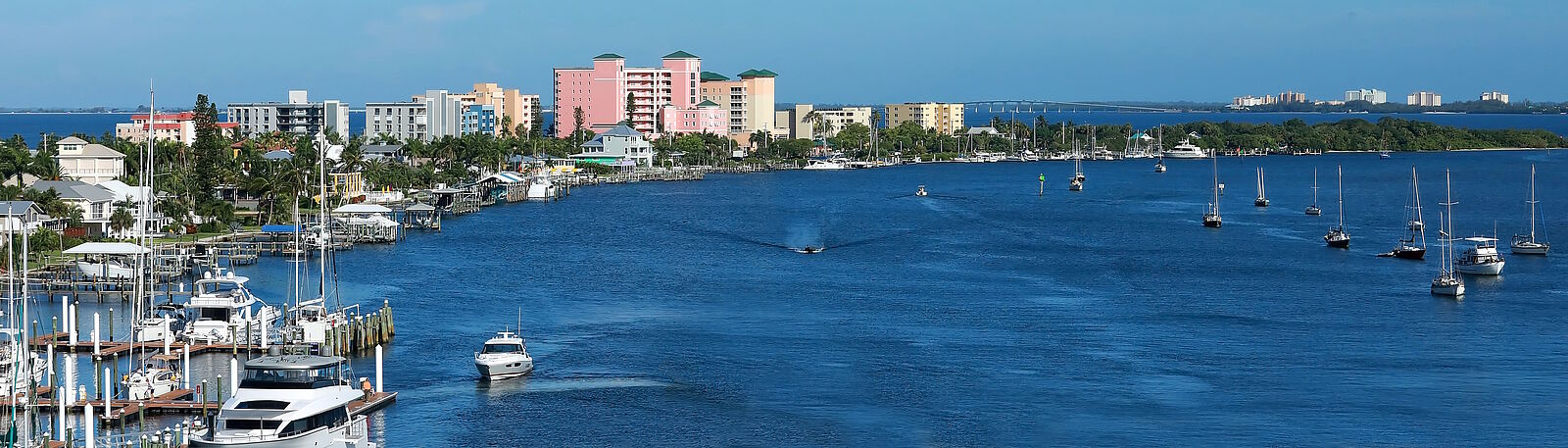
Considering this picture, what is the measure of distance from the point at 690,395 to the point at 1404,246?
33840mm

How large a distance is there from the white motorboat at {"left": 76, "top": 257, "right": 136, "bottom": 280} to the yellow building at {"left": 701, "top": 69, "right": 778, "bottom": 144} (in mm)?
107258

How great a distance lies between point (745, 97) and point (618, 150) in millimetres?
32238

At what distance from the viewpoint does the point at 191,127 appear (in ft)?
375

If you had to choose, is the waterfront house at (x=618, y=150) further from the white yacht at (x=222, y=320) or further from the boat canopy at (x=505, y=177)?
the white yacht at (x=222, y=320)

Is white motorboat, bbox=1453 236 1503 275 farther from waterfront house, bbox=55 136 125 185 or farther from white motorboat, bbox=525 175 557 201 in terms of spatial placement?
white motorboat, bbox=525 175 557 201

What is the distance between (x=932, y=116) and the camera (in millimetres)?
187500

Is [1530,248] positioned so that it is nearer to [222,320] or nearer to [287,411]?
[222,320]

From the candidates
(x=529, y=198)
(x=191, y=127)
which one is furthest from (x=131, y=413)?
(x=191, y=127)

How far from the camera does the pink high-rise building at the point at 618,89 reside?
15125 cm

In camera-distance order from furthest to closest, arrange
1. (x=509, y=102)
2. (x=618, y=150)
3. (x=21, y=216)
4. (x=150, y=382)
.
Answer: (x=509, y=102)
(x=618, y=150)
(x=21, y=216)
(x=150, y=382)

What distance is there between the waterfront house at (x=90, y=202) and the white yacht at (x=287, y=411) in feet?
107

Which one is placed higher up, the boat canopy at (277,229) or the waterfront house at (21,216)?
the waterfront house at (21,216)

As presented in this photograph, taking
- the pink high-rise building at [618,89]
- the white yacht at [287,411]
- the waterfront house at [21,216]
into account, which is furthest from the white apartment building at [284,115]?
the white yacht at [287,411]

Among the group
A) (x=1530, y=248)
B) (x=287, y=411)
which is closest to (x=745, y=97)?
(x=1530, y=248)
